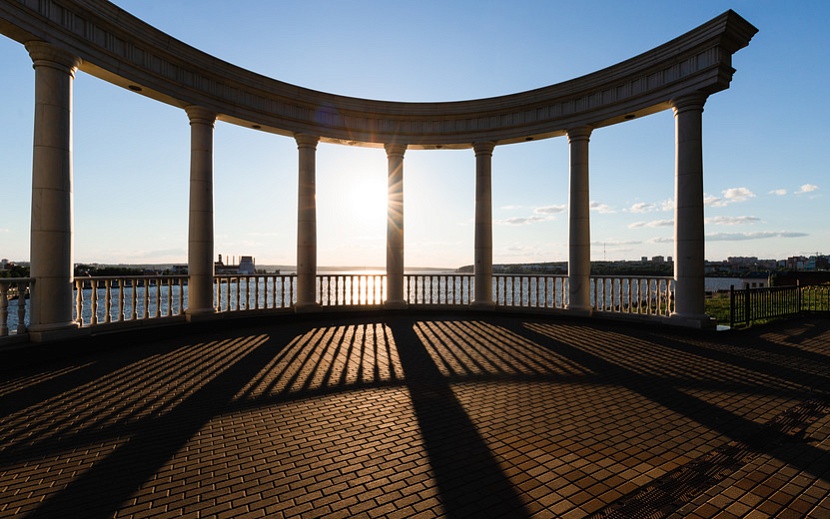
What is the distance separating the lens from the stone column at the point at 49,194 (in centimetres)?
1226

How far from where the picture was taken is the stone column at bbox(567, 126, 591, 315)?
64.8 feet

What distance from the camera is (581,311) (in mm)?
19828

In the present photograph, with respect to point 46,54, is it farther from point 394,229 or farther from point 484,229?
point 484,229

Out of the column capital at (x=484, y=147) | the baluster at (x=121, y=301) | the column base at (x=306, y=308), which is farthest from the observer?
the column capital at (x=484, y=147)

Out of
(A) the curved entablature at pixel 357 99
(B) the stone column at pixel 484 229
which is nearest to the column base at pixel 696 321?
(B) the stone column at pixel 484 229

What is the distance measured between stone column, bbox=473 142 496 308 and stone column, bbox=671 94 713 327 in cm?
887

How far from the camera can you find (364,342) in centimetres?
1514

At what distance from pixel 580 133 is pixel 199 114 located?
17519 millimetres

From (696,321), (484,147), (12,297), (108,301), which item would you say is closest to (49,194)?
(12,297)

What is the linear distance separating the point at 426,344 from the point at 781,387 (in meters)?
9.74

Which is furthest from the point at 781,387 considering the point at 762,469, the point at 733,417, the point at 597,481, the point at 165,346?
the point at 165,346

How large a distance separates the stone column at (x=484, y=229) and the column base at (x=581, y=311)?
4.03 metres

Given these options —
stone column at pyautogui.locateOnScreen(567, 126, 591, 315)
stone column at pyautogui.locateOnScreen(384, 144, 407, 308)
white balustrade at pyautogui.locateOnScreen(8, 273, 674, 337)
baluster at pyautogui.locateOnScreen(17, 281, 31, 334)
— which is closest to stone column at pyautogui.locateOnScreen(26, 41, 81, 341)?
baluster at pyautogui.locateOnScreen(17, 281, 31, 334)

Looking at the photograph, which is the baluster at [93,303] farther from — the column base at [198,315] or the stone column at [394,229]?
the stone column at [394,229]
